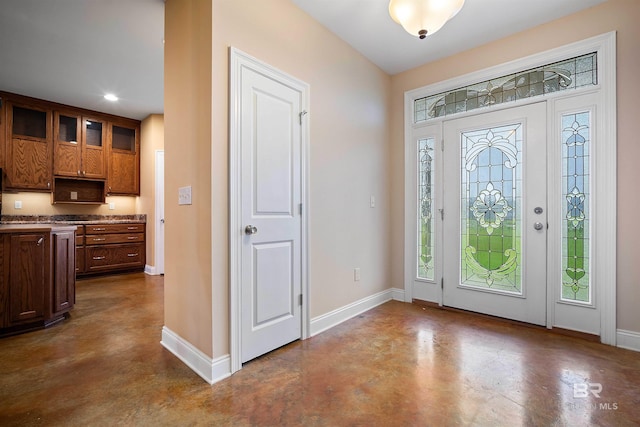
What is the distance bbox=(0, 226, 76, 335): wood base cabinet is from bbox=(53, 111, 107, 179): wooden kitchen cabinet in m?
2.43

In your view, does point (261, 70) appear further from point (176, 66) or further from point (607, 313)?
point (607, 313)

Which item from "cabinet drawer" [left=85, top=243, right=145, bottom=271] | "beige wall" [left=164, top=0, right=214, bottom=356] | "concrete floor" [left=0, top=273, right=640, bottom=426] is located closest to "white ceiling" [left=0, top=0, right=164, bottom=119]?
"beige wall" [left=164, top=0, right=214, bottom=356]

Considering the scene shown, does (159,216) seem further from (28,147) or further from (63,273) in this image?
(63,273)

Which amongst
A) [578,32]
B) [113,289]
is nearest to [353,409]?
[578,32]

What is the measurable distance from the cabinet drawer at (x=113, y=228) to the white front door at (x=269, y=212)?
13.0 feet

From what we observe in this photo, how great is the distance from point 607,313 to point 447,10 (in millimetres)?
2559

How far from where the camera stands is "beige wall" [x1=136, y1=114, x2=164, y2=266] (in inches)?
198

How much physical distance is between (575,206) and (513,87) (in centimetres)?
123

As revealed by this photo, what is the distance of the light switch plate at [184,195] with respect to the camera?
206 centimetres

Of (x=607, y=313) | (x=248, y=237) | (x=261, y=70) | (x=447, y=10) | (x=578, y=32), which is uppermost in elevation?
(x=578, y=32)

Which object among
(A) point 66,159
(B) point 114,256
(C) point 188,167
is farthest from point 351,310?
(A) point 66,159

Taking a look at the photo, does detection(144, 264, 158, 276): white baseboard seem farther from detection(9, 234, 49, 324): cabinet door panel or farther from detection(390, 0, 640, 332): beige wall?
detection(390, 0, 640, 332): beige wall

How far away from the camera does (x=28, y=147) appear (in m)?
4.34

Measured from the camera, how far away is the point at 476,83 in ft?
10.1
